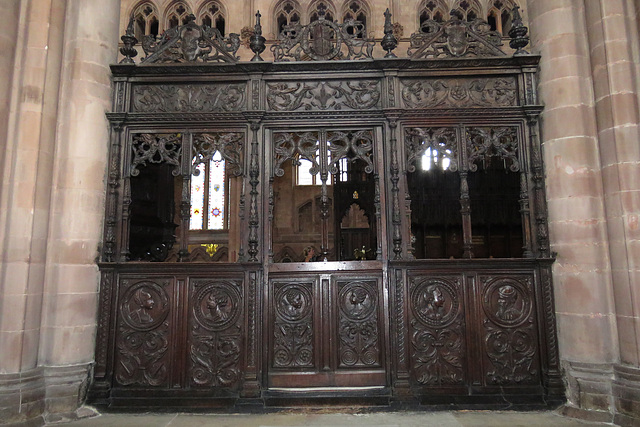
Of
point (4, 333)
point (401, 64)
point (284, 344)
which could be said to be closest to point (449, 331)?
point (284, 344)

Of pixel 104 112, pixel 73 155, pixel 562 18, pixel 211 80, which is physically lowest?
pixel 73 155

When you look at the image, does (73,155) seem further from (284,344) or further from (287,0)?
(287,0)

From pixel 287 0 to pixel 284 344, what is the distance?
34.2ft

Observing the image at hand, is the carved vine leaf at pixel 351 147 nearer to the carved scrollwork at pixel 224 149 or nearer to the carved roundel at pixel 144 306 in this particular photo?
the carved scrollwork at pixel 224 149

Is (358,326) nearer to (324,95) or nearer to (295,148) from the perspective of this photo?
(295,148)

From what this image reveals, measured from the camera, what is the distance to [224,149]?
19.3 ft

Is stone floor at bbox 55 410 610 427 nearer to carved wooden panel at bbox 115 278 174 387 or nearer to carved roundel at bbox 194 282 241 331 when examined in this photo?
carved wooden panel at bbox 115 278 174 387

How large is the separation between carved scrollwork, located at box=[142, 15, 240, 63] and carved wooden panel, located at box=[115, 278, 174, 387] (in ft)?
10.7

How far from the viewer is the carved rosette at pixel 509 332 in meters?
5.42

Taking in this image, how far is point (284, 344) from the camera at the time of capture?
5.55m

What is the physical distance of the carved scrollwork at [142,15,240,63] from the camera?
Result: 602 cm

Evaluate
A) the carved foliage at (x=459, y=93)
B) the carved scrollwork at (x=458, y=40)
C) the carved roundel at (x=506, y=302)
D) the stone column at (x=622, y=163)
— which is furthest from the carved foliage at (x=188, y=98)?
the stone column at (x=622, y=163)

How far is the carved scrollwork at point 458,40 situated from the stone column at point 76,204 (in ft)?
14.8

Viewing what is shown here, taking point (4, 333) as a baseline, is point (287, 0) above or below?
Answer: above
